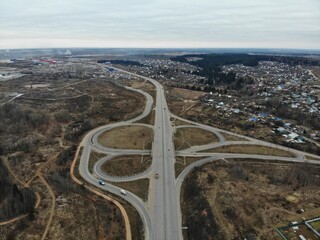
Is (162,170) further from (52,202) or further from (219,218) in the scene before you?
(52,202)

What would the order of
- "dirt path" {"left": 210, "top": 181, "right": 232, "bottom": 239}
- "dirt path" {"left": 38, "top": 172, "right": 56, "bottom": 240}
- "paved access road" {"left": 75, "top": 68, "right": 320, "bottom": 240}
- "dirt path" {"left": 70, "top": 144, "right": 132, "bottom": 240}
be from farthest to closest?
"paved access road" {"left": 75, "top": 68, "right": 320, "bottom": 240}
"dirt path" {"left": 70, "top": 144, "right": 132, "bottom": 240}
"dirt path" {"left": 210, "top": 181, "right": 232, "bottom": 239}
"dirt path" {"left": 38, "top": 172, "right": 56, "bottom": 240}

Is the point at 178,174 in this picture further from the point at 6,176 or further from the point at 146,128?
the point at 6,176

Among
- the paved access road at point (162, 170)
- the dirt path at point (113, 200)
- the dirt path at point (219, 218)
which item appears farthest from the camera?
the paved access road at point (162, 170)

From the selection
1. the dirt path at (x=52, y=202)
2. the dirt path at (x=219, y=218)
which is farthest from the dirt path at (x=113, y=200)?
the dirt path at (x=219, y=218)

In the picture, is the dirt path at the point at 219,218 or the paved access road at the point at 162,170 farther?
the paved access road at the point at 162,170

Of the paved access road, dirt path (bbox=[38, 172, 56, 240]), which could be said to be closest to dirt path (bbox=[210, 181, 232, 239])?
the paved access road

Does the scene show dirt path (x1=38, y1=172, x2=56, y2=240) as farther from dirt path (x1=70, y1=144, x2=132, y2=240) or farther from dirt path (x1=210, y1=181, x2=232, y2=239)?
dirt path (x1=210, y1=181, x2=232, y2=239)

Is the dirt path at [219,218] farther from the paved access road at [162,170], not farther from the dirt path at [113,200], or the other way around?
the dirt path at [113,200]

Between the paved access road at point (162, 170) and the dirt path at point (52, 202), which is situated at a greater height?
the paved access road at point (162, 170)

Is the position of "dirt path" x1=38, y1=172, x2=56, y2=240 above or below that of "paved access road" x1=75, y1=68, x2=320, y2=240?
below

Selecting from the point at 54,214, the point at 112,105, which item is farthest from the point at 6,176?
the point at 112,105

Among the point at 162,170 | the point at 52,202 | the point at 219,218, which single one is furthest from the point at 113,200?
the point at 219,218
